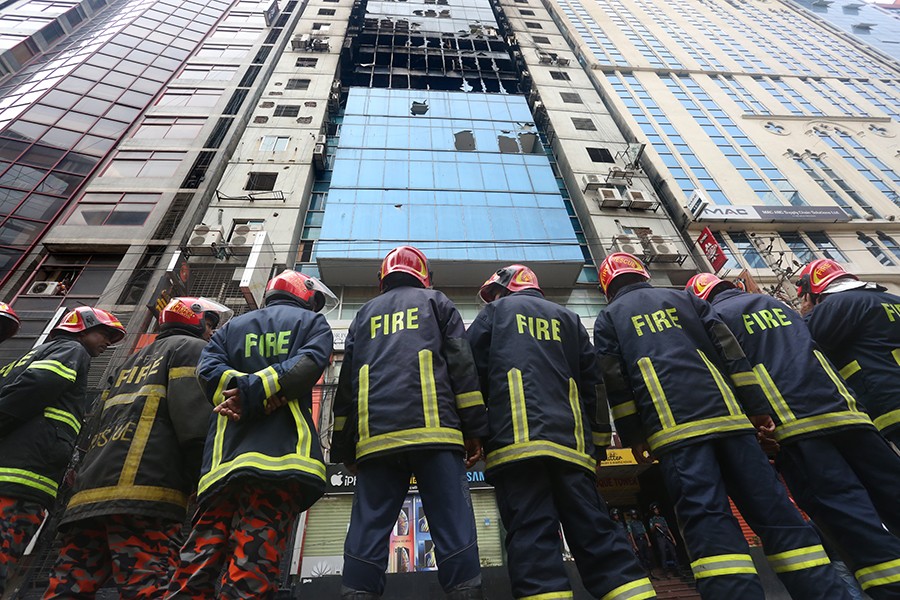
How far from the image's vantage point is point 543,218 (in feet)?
52.4

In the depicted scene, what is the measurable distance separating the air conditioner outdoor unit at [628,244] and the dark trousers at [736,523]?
13222mm

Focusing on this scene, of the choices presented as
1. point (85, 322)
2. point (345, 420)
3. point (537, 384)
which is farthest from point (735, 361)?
point (85, 322)

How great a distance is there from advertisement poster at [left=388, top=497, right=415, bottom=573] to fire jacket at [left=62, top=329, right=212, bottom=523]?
589 centimetres

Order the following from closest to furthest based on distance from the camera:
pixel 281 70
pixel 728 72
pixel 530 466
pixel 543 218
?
pixel 530 466
pixel 543 218
pixel 281 70
pixel 728 72

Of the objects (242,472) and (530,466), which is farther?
(530,466)

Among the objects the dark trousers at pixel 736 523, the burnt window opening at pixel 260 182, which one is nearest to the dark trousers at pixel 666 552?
the dark trousers at pixel 736 523

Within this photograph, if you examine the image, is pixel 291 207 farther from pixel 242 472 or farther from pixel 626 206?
pixel 242 472

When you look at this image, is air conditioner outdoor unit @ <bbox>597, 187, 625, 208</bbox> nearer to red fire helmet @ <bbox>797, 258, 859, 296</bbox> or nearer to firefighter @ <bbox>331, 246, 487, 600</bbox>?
red fire helmet @ <bbox>797, 258, 859, 296</bbox>

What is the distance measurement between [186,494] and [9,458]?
137cm

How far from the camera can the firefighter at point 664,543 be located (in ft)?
26.5

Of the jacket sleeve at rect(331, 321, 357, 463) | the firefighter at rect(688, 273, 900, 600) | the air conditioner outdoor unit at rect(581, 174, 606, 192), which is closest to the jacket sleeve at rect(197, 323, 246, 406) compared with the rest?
the jacket sleeve at rect(331, 321, 357, 463)

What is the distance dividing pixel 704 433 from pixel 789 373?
4.10 ft

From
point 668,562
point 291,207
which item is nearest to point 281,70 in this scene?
point 291,207

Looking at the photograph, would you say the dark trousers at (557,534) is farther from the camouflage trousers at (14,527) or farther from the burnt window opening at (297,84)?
the burnt window opening at (297,84)
